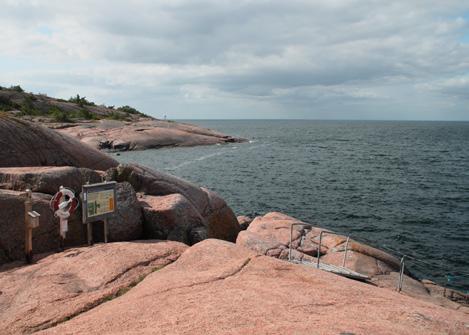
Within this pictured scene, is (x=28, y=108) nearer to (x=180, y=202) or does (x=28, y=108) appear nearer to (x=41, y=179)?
(x=41, y=179)

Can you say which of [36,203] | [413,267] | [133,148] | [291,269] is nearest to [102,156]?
[36,203]

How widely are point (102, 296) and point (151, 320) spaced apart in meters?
1.95

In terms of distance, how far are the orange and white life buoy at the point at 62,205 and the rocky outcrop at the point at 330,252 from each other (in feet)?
22.0

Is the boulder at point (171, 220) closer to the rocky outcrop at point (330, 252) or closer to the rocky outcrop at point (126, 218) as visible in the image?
the rocky outcrop at point (126, 218)

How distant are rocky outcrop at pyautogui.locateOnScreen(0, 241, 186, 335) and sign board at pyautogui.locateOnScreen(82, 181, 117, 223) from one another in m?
1.01

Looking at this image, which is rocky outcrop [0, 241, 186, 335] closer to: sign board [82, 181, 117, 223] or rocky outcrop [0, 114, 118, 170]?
sign board [82, 181, 117, 223]

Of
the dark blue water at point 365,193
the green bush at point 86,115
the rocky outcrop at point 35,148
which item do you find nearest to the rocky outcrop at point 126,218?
the rocky outcrop at point 35,148

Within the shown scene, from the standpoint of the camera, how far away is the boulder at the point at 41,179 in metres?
11.1

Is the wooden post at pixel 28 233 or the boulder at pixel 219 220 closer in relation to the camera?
the wooden post at pixel 28 233

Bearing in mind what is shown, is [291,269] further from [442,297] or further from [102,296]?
[442,297]

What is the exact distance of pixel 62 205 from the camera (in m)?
10.0

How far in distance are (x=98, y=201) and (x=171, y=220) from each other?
2.41 m

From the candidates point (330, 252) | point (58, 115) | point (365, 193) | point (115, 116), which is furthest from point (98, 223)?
point (115, 116)

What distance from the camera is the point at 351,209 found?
3081 centimetres
